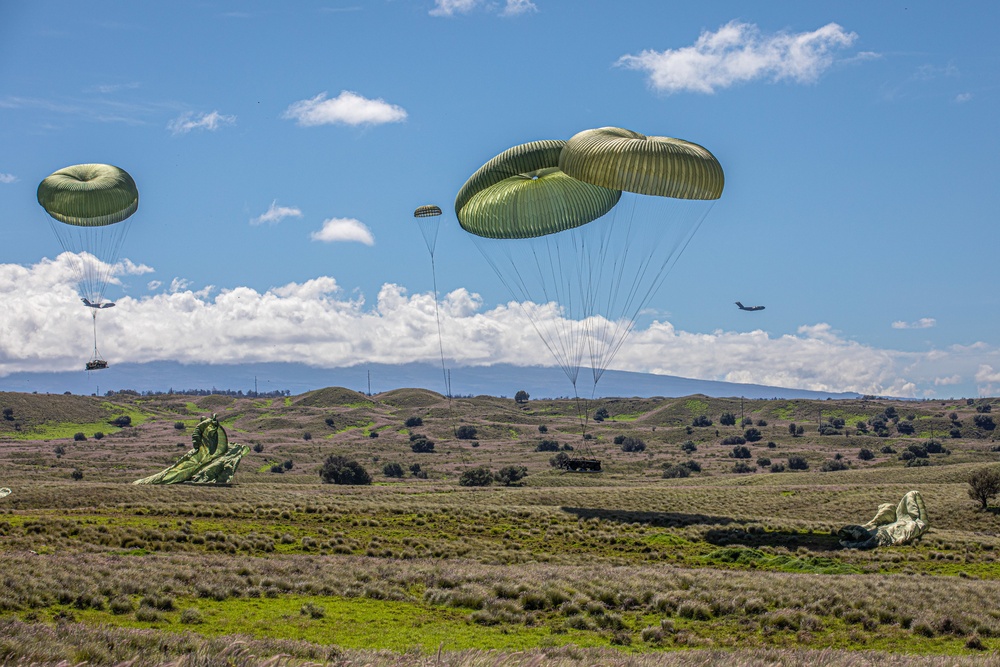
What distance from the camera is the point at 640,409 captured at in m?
184

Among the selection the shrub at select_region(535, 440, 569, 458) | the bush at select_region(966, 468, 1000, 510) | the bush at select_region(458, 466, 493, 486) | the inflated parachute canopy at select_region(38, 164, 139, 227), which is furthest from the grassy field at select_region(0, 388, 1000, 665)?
the shrub at select_region(535, 440, 569, 458)

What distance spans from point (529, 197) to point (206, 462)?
2777 centimetres

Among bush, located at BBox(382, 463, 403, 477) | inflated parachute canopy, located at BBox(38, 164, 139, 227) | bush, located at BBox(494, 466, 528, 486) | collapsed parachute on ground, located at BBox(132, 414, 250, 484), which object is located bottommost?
bush, located at BBox(382, 463, 403, 477)

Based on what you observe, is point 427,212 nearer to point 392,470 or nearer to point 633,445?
point 392,470

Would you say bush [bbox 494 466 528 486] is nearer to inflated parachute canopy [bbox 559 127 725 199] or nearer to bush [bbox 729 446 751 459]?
bush [bbox 729 446 751 459]

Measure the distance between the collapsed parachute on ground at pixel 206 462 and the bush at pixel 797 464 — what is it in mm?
62838

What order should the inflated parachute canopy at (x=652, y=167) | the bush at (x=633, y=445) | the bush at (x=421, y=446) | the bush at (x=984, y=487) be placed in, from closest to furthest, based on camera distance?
the inflated parachute canopy at (x=652, y=167)
the bush at (x=984, y=487)
the bush at (x=421, y=446)
the bush at (x=633, y=445)

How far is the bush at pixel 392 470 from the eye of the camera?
8812 cm

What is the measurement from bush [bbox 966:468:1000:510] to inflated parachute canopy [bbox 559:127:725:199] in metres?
27.4

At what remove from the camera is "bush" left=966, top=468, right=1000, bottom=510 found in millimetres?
45312

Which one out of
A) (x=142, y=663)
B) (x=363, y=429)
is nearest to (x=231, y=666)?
(x=142, y=663)

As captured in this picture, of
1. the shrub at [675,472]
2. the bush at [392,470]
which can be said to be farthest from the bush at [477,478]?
the shrub at [675,472]

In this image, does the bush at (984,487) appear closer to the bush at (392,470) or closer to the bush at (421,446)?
the bush at (392,470)

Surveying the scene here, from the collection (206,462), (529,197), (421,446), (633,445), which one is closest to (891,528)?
(529,197)
